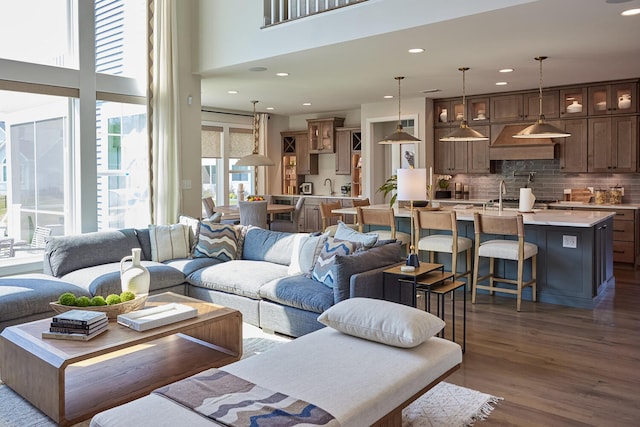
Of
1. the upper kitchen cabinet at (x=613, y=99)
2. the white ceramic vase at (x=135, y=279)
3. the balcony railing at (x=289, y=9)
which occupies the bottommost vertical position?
the white ceramic vase at (x=135, y=279)

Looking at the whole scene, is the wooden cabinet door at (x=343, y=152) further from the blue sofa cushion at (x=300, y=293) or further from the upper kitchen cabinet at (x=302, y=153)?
the blue sofa cushion at (x=300, y=293)

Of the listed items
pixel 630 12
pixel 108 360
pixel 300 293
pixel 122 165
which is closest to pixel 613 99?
pixel 630 12

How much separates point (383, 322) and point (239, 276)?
221 cm

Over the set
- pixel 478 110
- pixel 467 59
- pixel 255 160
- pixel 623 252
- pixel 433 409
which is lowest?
pixel 433 409

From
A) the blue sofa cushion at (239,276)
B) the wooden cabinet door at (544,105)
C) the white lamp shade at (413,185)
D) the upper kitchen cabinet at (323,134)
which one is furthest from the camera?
the upper kitchen cabinet at (323,134)

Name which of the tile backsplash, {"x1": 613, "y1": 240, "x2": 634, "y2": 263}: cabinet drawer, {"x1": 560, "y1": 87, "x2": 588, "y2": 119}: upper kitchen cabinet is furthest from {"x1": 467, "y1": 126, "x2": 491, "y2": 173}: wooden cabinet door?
{"x1": 613, "y1": 240, "x2": 634, "y2": 263}: cabinet drawer

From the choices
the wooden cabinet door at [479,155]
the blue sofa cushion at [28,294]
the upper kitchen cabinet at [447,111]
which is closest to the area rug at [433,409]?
Result: the blue sofa cushion at [28,294]

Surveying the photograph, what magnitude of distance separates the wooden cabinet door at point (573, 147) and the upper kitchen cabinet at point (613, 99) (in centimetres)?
27

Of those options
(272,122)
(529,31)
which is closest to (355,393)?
(529,31)

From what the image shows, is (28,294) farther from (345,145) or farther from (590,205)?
(345,145)

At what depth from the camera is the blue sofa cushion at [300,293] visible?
3.95 m

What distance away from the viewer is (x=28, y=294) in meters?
3.96

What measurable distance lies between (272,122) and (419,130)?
3.85 m

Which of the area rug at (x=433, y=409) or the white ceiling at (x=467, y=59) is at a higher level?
the white ceiling at (x=467, y=59)
